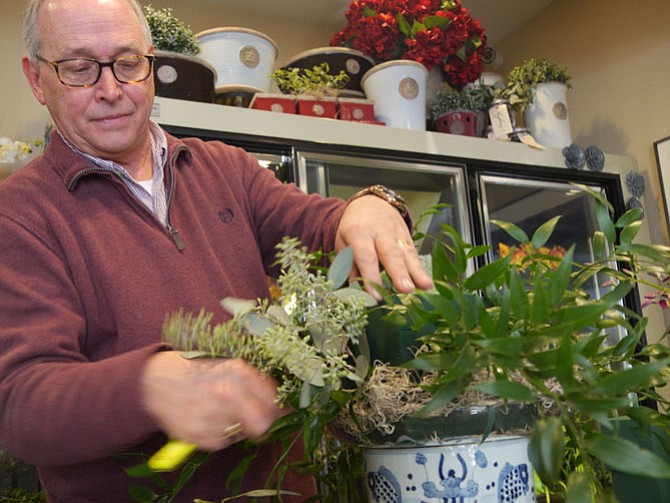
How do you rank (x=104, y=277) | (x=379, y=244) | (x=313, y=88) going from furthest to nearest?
(x=313, y=88)
(x=104, y=277)
(x=379, y=244)

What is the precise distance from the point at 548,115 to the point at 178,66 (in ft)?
4.22

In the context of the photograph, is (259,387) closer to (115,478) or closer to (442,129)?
(115,478)

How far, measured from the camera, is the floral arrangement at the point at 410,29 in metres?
2.17

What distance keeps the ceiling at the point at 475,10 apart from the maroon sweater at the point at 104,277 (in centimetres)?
175

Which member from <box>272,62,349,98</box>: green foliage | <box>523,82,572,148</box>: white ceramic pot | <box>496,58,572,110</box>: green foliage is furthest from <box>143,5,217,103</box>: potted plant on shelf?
<box>523,82,572,148</box>: white ceramic pot

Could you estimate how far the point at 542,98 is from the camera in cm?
236

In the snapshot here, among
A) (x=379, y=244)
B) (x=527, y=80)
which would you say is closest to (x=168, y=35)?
(x=527, y=80)

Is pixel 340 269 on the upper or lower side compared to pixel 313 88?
lower

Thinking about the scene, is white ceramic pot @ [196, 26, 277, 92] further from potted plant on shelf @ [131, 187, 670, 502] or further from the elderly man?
potted plant on shelf @ [131, 187, 670, 502]

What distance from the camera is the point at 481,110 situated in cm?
231

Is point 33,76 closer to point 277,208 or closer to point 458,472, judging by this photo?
point 277,208

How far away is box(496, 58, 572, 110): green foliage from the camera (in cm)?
231

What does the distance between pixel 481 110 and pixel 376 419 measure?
199 centimetres

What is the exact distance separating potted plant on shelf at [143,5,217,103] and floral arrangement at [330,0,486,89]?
0.60 meters
